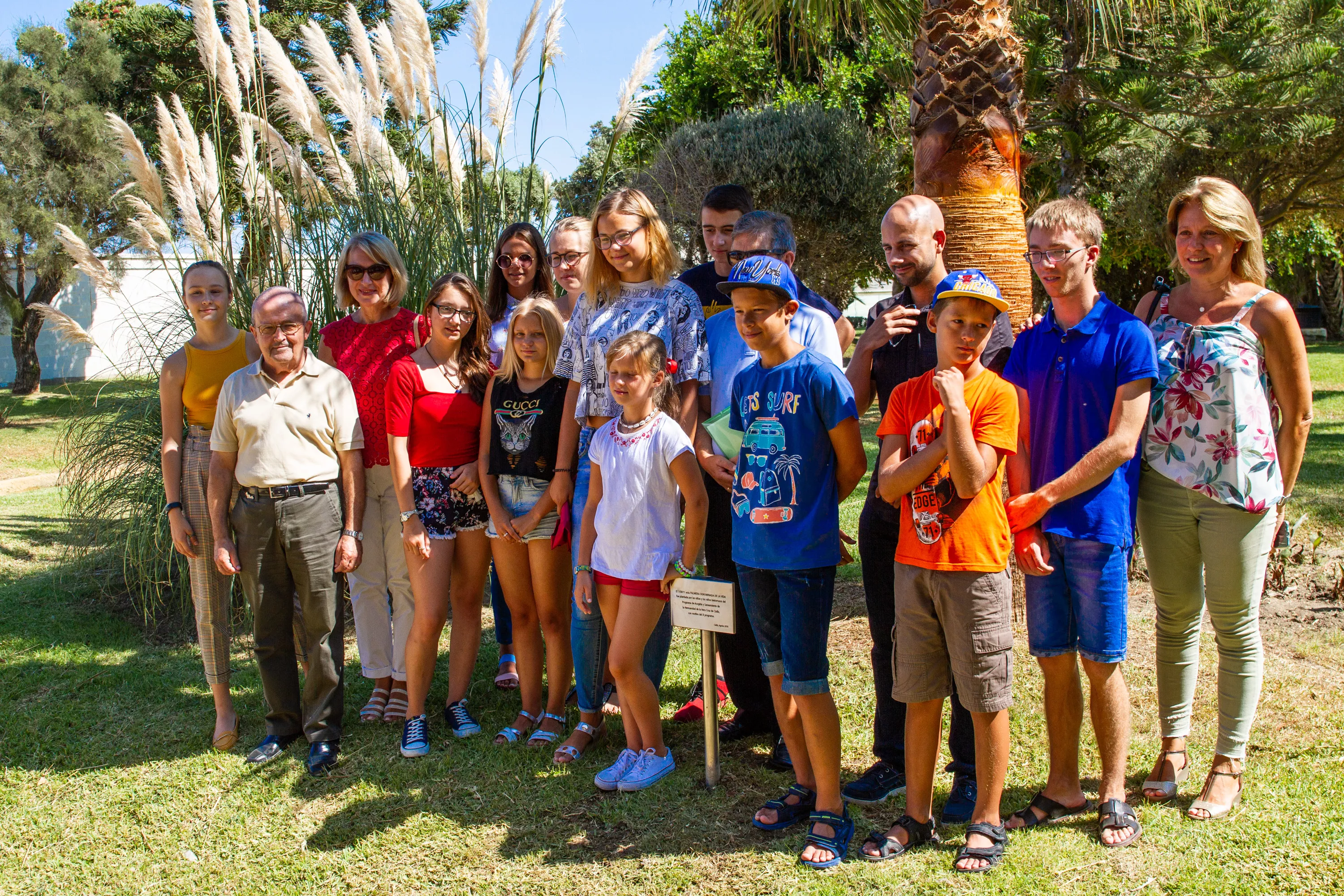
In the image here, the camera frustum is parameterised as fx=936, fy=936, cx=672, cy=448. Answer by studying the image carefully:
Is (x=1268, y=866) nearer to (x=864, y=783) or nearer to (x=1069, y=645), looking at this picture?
(x=1069, y=645)

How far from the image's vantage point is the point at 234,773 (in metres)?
3.89

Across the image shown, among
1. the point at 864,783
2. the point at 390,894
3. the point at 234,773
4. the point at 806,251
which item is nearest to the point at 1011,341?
the point at 864,783

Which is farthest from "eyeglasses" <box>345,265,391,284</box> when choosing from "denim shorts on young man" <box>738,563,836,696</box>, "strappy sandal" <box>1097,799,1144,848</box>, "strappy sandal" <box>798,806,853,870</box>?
"strappy sandal" <box>1097,799,1144,848</box>

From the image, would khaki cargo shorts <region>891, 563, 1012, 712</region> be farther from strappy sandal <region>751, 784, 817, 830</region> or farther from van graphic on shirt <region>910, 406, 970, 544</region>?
strappy sandal <region>751, 784, 817, 830</region>

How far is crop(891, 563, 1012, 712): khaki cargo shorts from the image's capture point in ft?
9.14

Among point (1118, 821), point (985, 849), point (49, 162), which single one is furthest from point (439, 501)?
point (49, 162)

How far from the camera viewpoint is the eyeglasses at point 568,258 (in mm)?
4348

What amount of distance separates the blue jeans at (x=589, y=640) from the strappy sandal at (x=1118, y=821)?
164 cm

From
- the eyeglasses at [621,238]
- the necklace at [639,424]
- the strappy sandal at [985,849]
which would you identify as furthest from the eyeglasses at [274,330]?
the strappy sandal at [985,849]

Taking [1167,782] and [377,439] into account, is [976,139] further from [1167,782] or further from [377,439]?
[377,439]

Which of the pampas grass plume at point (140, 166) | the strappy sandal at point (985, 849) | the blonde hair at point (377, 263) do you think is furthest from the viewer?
the pampas grass plume at point (140, 166)

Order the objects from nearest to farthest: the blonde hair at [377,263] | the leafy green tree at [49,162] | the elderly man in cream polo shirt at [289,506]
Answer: the elderly man in cream polo shirt at [289,506] < the blonde hair at [377,263] < the leafy green tree at [49,162]

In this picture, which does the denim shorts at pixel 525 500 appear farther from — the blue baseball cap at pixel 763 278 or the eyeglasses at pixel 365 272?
the blue baseball cap at pixel 763 278

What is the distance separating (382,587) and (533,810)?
4.84 ft
